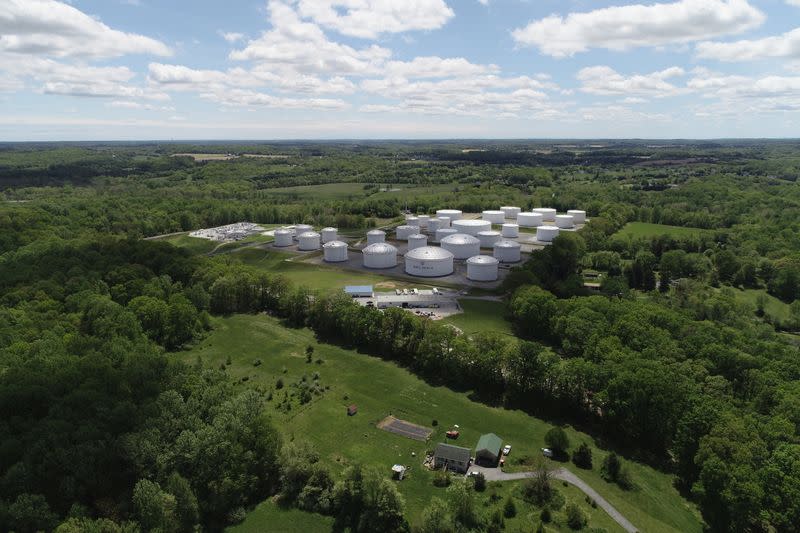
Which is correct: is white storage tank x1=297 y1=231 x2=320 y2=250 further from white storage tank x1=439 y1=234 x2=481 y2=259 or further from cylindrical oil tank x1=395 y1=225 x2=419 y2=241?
white storage tank x1=439 y1=234 x2=481 y2=259

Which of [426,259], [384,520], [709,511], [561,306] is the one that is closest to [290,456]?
[384,520]

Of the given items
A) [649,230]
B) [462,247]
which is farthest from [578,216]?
[462,247]

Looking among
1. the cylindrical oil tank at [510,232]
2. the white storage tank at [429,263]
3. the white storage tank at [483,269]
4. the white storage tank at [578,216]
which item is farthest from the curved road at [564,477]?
the white storage tank at [578,216]

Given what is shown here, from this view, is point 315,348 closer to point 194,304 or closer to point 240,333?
point 240,333

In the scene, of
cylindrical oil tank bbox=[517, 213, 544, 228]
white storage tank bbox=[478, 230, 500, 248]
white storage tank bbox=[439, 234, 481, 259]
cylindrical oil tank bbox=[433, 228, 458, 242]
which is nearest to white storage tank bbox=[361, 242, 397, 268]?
white storage tank bbox=[439, 234, 481, 259]

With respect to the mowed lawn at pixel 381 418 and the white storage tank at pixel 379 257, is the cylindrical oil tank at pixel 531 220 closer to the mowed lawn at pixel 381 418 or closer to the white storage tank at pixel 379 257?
the white storage tank at pixel 379 257
